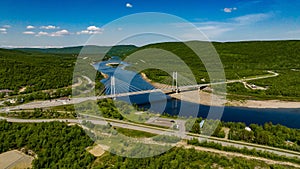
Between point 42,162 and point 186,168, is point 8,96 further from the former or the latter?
point 186,168

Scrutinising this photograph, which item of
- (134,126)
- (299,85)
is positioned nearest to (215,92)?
(299,85)

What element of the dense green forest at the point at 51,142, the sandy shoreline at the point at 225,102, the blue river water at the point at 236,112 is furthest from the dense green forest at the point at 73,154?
the sandy shoreline at the point at 225,102

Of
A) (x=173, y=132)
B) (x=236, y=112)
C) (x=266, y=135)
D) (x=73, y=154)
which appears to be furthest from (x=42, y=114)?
(x=236, y=112)

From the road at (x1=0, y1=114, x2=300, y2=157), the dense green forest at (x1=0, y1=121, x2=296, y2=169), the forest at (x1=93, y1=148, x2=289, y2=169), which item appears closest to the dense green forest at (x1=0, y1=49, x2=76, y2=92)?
the road at (x1=0, y1=114, x2=300, y2=157)

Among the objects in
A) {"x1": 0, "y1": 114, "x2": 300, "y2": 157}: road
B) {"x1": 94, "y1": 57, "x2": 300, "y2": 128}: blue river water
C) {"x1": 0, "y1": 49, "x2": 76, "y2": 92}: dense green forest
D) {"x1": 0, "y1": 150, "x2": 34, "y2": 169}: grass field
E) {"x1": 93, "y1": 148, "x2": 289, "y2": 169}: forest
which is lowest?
{"x1": 0, "y1": 150, "x2": 34, "y2": 169}: grass field

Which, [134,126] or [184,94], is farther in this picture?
[184,94]

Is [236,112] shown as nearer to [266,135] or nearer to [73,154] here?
[266,135]

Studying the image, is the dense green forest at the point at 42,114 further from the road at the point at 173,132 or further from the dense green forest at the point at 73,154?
the dense green forest at the point at 73,154

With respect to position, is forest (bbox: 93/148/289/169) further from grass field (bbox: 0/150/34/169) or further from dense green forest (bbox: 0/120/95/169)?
grass field (bbox: 0/150/34/169)
